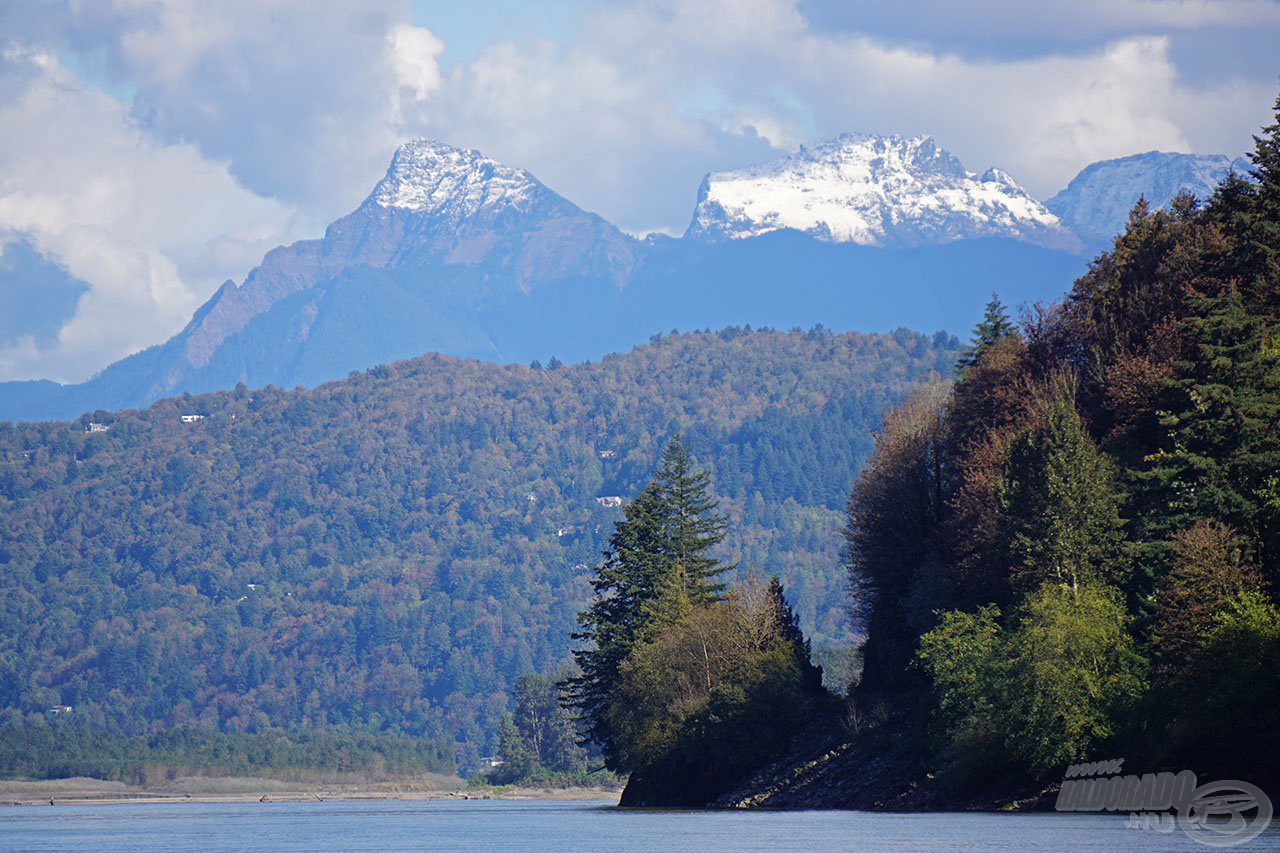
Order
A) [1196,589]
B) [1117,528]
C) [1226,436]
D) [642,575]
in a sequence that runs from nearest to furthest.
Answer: [1196,589] → [1226,436] → [1117,528] → [642,575]

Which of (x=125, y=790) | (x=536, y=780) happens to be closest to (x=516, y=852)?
(x=536, y=780)

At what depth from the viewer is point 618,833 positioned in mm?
66812

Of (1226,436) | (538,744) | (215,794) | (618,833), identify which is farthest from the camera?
(538,744)

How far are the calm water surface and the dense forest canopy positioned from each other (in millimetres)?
4414

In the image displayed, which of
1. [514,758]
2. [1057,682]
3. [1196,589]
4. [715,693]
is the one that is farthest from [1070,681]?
[514,758]

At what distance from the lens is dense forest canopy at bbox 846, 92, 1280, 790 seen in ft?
183

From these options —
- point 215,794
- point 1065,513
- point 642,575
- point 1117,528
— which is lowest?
point 215,794

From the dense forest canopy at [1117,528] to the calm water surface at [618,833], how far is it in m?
4.41

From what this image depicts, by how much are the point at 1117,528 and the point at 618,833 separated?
23.5 metres

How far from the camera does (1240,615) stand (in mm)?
53688

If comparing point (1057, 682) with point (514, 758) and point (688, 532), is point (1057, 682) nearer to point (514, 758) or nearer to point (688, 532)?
point (688, 532)

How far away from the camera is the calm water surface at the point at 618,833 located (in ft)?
166

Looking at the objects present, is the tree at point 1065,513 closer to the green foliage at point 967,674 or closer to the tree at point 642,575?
the green foliage at point 967,674

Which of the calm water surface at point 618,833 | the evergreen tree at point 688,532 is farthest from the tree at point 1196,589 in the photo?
the evergreen tree at point 688,532
